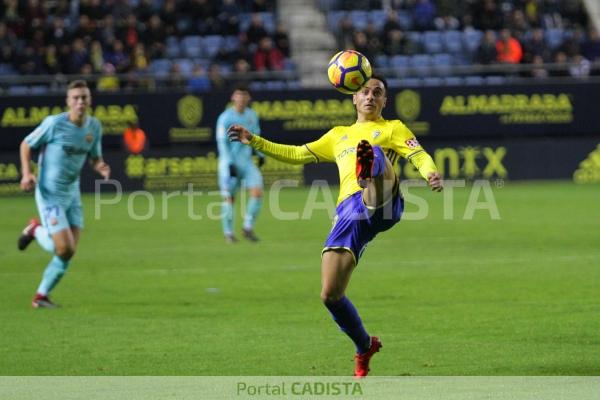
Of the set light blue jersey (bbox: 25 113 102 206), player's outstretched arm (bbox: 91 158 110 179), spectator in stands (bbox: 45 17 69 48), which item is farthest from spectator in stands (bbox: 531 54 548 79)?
light blue jersey (bbox: 25 113 102 206)

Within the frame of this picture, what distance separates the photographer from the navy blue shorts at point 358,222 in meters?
8.79

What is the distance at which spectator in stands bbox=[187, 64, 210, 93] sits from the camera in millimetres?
29189

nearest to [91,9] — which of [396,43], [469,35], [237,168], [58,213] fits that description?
[396,43]

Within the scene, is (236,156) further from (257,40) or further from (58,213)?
(257,40)

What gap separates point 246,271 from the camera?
1602 centimetres

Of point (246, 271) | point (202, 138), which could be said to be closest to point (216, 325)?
point (246, 271)

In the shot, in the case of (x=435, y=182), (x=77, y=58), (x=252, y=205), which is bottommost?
Answer: (x=252, y=205)

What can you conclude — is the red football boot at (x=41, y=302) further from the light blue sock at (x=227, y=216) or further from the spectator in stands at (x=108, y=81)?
the spectator in stands at (x=108, y=81)

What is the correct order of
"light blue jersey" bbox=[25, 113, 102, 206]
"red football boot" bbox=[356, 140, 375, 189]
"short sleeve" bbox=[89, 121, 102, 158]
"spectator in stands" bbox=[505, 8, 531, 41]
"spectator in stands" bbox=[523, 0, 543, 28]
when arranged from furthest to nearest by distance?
1. "spectator in stands" bbox=[523, 0, 543, 28]
2. "spectator in stands" bbox=[505, 8, 531, 41]
3. "short sleeve" bbox=[89, 121, 102, 158]
4. "light blue jersey" bbox=[25, 113, 102, 206]
5. "red football boot" bbox=[356, 140, 375, 189]

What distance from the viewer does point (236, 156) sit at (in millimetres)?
20047

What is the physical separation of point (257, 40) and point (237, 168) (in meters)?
11.2

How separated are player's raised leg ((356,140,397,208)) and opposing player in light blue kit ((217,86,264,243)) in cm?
1085

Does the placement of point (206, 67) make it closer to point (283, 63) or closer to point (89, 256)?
point (283, 63)

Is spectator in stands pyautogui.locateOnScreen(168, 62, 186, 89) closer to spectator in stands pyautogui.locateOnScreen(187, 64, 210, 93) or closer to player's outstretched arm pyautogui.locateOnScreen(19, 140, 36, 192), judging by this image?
spectator in stands pyautogui.locateOnScreen(187, 64, 210, 93)
